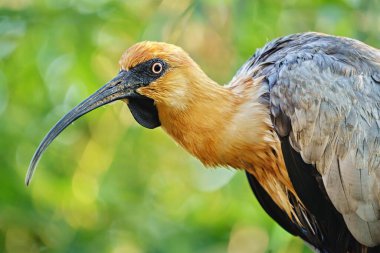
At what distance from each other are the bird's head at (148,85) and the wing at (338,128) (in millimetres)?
542

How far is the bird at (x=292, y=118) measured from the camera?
7.31 m

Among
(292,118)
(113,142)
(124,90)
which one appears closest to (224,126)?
(292,118)

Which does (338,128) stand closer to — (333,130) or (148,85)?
(333,130)

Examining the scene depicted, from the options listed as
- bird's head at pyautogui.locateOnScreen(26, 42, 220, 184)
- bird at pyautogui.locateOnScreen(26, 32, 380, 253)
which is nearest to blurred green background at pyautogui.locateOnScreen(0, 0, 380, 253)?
bird at pyautogui.locateOnScreen(26, 32, 380, 253)

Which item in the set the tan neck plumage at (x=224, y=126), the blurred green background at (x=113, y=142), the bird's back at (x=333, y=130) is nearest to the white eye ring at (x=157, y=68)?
the tan neck plumage at (x=224, y=126)

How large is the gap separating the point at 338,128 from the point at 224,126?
688mm

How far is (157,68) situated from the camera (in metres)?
7.37

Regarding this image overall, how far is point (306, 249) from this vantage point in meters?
9.55

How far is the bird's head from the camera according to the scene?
7.31 m

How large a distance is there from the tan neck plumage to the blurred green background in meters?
1.58

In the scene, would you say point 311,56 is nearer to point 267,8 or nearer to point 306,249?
point 267,8

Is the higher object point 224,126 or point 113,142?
point 113,142

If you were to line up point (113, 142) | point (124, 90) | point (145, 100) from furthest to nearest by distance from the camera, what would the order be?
point (113, 142)
point (145, 100)
point (124, 90)

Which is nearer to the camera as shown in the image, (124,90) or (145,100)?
(124,90)
